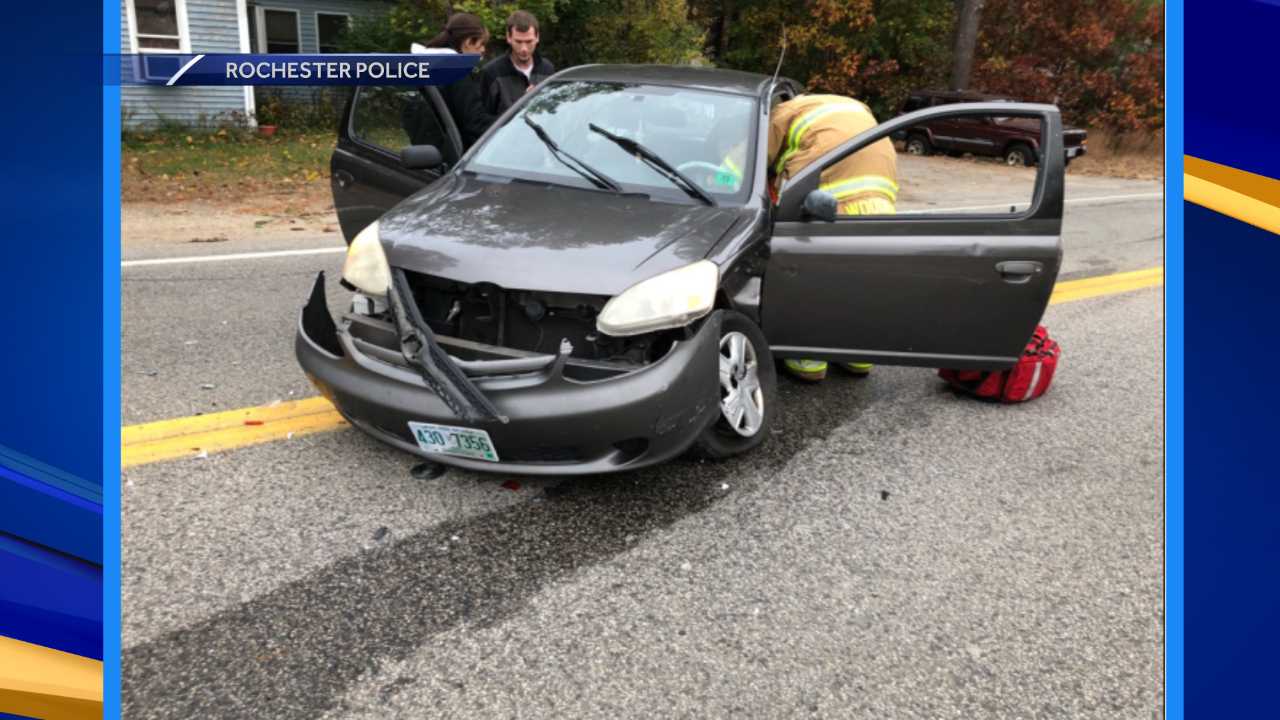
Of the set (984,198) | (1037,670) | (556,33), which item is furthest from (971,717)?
(556,33)

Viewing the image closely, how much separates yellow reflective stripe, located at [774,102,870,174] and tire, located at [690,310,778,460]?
4.64 ft

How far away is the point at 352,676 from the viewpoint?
2.51 metres

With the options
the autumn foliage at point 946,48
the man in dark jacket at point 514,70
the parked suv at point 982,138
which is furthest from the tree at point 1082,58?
the man in dark jacket at point 514,70

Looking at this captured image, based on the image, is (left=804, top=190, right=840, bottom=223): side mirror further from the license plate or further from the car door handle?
the license plate

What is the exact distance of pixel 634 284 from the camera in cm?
340

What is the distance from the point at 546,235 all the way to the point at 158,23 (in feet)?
54.1

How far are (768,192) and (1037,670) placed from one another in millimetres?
2469

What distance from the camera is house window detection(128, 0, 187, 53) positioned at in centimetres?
1662

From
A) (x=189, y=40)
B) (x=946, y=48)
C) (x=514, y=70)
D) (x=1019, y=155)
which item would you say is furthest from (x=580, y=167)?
(x=946, y=48)

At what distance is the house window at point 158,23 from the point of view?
1662 cm

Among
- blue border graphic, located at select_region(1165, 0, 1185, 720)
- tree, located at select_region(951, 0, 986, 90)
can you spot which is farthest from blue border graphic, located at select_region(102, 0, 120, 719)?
tree, located at select_region(951, 0, 986, 90)

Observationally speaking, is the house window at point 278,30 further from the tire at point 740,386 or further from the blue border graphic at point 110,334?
the blue border graphic at point 110,334

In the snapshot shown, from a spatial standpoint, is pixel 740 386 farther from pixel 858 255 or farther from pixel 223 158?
pixel 223 158

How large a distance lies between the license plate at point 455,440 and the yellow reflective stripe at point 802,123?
8.23 ft
